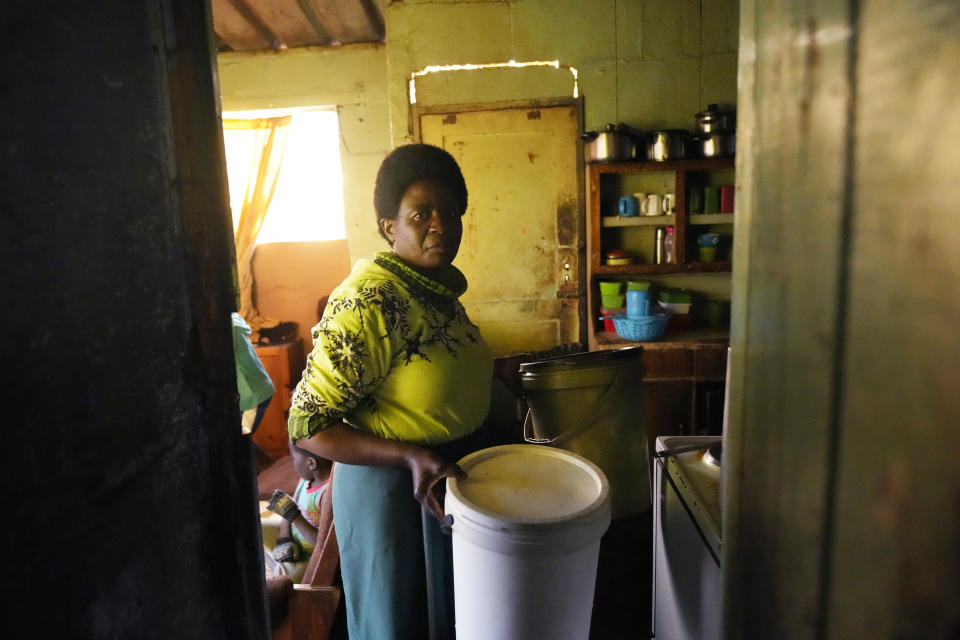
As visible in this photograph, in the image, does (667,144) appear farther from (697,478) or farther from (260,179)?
(260,179)

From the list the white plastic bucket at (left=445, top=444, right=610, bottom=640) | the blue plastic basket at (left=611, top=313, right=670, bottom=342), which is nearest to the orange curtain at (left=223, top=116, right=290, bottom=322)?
the blue plastic basket at (left=611, top=313, right=670, bottom=342)

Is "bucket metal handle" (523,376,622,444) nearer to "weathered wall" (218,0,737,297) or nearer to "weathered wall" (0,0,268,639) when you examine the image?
"weathered wall" (0,0,268,639)

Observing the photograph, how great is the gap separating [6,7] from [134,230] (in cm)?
22

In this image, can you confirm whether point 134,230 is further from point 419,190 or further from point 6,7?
point 419,190

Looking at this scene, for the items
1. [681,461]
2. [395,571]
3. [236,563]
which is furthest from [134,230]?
[681,461]

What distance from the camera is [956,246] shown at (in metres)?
0.36

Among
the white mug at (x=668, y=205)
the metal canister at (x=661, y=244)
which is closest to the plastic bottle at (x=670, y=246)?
the metal canister at (x=661, y=244)

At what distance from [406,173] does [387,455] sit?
873mm

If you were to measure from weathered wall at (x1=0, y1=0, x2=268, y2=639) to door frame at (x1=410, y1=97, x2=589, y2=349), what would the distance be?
390cm

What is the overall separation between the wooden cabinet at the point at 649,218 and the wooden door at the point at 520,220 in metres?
0.24

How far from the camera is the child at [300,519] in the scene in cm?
281

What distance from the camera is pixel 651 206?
432 centimetres

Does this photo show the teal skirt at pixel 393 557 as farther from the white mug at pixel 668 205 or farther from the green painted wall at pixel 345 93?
the green painted wall at pixel 345 93

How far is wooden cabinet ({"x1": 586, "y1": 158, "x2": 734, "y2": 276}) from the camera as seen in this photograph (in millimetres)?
4168
